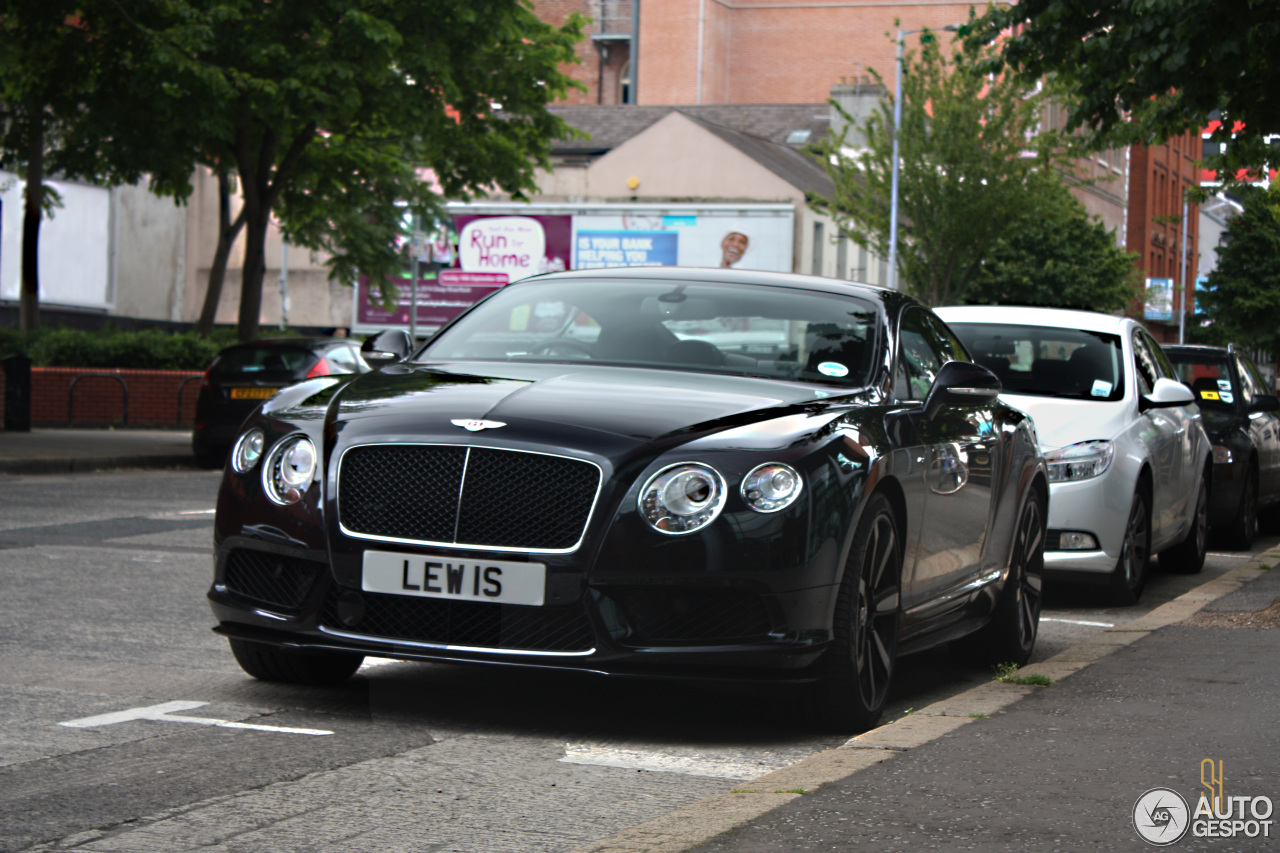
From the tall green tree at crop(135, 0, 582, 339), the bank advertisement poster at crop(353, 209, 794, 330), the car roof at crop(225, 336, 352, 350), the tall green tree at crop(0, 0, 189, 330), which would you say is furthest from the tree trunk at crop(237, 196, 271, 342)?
the bank advertisement poster at crop(353, 209, 794, 330)

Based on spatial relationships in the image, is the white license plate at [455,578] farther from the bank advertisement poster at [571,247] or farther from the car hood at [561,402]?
the bank advertisement poster at [571,247]

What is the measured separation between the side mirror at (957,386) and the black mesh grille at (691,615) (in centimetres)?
148

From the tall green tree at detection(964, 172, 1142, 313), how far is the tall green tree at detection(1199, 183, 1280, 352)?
319 cm

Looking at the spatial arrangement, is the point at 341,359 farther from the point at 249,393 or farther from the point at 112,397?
the point at 112,397

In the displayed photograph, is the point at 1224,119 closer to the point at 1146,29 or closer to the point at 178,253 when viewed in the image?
the point at 1146,29

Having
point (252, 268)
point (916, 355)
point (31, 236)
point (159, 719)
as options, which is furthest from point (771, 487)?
point (31, 236)

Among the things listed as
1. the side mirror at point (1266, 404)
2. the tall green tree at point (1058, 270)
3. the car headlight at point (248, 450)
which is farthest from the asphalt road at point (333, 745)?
the tall green tree at point (1058, 270)

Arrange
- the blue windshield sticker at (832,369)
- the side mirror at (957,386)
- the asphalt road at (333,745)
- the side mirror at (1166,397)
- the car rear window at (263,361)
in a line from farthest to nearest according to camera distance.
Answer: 1. the car rear window at (263,361)
2. the side mirror at (1166,397)
3. the side mirror at (957,386)
4. the blue windshield sticker at (832,369)
5. the asphalt road at (333,745)

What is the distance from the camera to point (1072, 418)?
9906mm

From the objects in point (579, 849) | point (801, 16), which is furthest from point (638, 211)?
point (579, 849)

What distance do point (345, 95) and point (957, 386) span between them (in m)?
16.1

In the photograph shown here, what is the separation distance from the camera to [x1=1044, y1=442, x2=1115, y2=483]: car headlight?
9617 mm

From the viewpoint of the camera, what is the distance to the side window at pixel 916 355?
21.1 ft

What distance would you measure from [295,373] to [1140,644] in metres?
14.1
